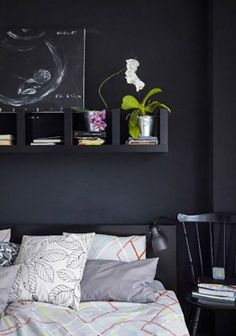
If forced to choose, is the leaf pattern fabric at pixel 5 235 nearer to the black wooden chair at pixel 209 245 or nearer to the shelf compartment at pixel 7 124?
the shelf compartment at pixel 7 124

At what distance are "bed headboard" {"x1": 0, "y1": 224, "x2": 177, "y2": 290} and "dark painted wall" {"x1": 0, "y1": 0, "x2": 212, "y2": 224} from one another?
9cm

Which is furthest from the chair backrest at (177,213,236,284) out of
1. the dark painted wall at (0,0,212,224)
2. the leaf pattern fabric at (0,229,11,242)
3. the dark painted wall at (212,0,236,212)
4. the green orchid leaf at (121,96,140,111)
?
the leaf pattern fabric at (0,229,11,242)

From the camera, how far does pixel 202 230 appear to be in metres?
3.02

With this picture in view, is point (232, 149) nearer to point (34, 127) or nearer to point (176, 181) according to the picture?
point (176, 181)

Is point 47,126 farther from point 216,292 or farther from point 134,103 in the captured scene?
point 216,292

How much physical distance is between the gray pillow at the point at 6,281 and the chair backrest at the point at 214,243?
44.7 inches

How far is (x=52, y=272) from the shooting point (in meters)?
2.41

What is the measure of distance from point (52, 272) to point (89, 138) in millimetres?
915

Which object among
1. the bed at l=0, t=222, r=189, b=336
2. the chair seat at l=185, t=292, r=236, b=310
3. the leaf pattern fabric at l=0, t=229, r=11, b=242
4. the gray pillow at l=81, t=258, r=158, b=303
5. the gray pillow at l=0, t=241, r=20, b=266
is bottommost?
the chair seat at l=185, t=292, r=236, b=310

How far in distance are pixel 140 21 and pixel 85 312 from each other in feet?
6.73

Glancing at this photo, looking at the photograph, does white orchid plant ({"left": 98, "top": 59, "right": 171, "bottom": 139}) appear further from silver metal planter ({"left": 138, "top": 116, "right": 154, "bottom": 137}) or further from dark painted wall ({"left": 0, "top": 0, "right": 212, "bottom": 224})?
dark painted wall ({"left": 0, "top": 0, "right": 212, "bottom": 224})

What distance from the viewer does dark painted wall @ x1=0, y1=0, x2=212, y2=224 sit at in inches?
119

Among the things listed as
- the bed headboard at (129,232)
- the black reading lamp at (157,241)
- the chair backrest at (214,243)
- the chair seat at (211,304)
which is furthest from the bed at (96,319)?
the chair backrest at (214,243)

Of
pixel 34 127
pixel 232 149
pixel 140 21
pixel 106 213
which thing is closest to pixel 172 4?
pixel 140 21
